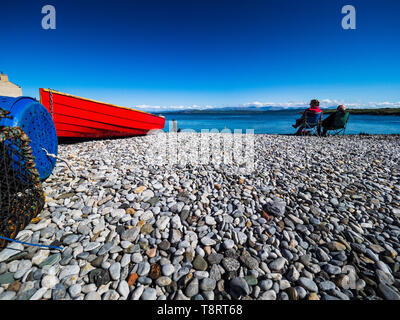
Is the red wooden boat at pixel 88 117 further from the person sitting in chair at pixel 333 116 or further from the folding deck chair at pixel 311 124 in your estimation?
the person sitting in chair at pixel 333 116

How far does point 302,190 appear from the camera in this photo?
368 cm

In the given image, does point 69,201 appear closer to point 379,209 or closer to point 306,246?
point 306,246

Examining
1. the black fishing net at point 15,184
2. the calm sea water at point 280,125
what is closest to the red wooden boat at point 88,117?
the black fishing net at point 15,184

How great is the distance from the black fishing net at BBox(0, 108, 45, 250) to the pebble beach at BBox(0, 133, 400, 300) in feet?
0.66

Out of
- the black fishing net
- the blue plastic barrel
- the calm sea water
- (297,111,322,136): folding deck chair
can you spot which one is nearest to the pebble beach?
the black fishing net

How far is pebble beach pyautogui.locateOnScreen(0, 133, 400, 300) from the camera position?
1751 millimetres

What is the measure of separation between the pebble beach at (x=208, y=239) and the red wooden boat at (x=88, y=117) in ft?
10.8

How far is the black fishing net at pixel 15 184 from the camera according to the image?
6.87 ft

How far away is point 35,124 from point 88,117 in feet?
14.4

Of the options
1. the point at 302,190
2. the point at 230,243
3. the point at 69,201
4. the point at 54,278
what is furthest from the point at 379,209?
the point at 69,201

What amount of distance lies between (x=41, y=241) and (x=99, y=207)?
2.74 ft

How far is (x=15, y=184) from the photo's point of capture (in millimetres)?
2215
